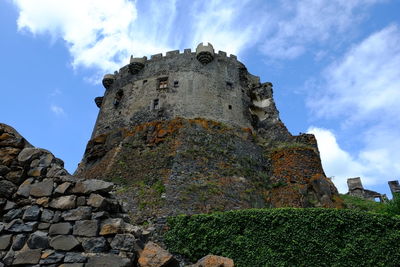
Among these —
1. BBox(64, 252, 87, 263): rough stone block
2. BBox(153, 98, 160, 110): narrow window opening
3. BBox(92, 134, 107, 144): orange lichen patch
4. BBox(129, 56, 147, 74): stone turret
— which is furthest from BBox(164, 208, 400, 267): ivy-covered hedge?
BBox(129, 56, 147, 74): stone turret

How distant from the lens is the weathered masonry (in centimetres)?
2238

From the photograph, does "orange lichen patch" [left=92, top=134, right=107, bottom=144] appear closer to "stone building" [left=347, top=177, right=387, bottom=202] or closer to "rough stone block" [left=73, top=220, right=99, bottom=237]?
"rough stone block" [left=73, top=220, right=99, bottom=237]

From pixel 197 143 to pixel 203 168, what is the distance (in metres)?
2.00

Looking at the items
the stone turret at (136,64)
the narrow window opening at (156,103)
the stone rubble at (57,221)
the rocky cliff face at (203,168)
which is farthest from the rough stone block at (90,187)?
the stone turret at (136,64)

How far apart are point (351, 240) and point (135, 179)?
36.8ft

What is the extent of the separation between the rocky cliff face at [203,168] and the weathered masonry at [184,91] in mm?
1124

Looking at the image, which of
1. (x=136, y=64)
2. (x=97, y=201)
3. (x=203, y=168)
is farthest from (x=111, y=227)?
(x=136, y=64)

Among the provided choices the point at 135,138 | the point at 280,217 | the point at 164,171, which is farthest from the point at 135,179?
the point at 280,217

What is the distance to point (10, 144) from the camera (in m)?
5.64

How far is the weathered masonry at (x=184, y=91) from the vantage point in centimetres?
2238

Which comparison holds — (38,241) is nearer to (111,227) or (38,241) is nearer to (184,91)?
(111,227)

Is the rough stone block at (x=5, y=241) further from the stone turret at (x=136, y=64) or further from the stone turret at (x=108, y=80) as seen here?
the stone turret at (x=108, y=80)

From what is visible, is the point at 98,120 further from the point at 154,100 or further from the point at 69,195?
the point at 69,195

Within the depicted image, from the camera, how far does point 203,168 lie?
18141 millimetres
